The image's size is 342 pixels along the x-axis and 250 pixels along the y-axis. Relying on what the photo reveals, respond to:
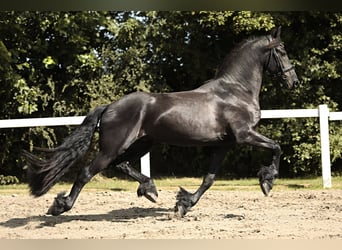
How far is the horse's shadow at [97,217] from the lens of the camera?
551cm

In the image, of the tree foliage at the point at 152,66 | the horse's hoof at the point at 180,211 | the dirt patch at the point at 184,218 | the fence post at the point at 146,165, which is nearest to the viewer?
the dirt patch at the point at 184,218

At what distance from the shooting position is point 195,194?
571 cm

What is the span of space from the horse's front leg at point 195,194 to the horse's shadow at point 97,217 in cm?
39

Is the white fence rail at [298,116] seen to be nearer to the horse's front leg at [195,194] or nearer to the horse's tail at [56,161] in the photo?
the horse's front leg at [195,194]

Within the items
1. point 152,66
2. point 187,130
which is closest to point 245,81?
point 187,130

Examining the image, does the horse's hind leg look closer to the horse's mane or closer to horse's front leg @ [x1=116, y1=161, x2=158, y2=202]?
horse's front leg @ [x1=116, y1=161, x2=158, y2=202]

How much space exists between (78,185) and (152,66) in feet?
24.1

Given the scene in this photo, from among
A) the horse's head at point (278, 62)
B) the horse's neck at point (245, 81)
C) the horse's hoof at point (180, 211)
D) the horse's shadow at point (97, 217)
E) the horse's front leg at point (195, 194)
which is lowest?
the horse's shadow at point (97, 217)

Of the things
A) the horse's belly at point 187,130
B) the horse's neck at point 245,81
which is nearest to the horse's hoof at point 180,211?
the horse's belly at point 187,130

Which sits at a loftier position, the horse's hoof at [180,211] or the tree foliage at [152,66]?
the tree foliage at [152,66]

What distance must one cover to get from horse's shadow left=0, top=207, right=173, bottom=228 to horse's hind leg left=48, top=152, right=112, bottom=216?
20 cm

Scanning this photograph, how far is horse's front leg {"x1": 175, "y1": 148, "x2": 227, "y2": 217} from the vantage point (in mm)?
5680

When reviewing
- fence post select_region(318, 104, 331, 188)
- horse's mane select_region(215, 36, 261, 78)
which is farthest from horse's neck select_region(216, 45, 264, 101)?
fence post select_region(318, 104, 331, 188)
